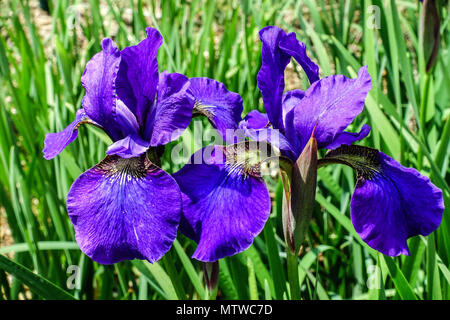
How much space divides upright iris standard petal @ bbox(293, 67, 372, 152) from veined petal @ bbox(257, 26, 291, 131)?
40 mm

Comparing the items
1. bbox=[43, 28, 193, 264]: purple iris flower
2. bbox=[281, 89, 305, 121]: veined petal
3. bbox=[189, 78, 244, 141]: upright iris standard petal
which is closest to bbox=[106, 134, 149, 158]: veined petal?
bbox=[43, 28, 193, 264]: purple iris flower

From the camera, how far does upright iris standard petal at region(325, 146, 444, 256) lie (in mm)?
673

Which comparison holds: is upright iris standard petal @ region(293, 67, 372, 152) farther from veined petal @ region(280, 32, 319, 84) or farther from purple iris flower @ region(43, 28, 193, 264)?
purple iris flower @ region(43, 28, 193, 264)

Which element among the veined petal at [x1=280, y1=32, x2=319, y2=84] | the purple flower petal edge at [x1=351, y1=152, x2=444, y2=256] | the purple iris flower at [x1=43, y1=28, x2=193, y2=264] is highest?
the veined petal at [x1=280, y1=32, x2=319, y2=84]

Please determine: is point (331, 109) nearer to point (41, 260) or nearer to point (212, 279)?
point (212, 279)

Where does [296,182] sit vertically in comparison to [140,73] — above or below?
below

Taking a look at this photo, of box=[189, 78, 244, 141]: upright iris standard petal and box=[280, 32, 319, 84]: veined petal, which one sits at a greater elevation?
box=[280, 32, 319, 84]: veined petal

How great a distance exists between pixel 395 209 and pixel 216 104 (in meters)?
0.34

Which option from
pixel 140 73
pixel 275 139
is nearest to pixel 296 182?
pixel 275 139

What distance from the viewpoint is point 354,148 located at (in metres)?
0.75

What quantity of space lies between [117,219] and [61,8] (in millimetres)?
1351

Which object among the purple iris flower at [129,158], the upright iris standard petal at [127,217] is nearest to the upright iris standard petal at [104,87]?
the purple iris flower at [129,158]

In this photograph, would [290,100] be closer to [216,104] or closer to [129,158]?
[216,104]

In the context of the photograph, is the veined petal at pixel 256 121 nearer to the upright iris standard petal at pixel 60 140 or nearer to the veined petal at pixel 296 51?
the veined petal at pixel 296 51
